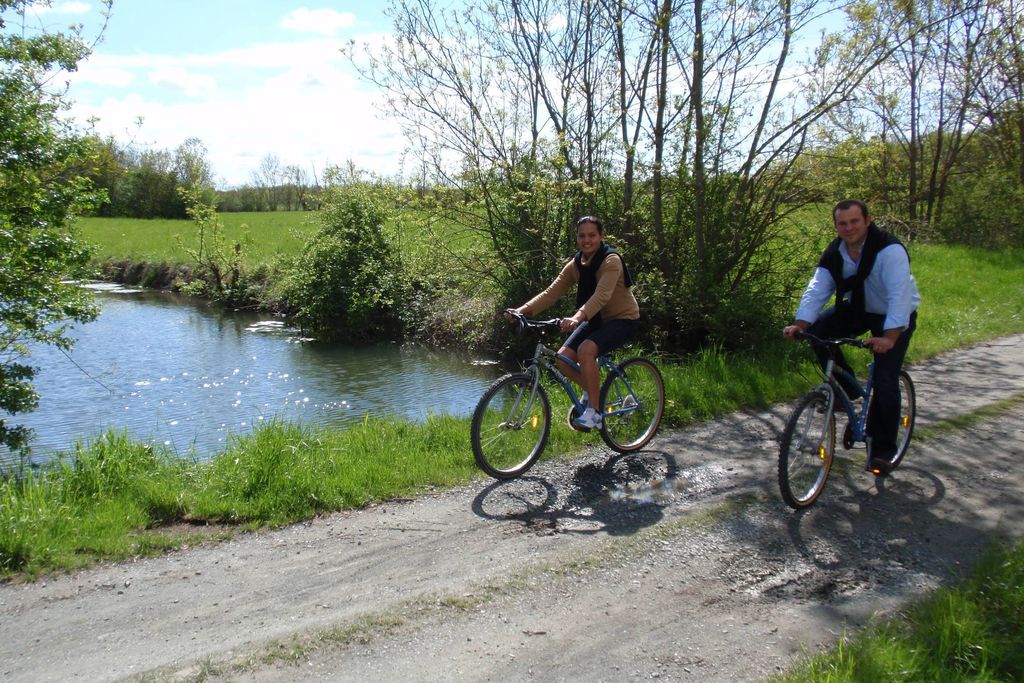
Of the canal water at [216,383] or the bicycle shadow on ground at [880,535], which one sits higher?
the bicycle shadow on ground at [880,535]

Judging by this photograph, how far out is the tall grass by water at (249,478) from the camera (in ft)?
16.1

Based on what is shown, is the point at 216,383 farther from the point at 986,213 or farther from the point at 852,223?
the point at 986,213

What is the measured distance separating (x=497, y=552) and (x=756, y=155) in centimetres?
828

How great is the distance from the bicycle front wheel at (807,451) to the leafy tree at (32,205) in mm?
7952

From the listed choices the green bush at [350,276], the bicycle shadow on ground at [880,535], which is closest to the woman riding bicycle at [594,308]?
the bicycle shadow on ground at [880,535]

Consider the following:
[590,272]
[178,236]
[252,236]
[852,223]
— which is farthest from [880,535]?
[252,236]

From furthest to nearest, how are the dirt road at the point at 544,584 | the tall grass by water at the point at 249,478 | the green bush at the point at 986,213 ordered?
the green bush at the point at 986,213
the tall grass by water at the point at 249,478
the dirt road at the point at 544,584

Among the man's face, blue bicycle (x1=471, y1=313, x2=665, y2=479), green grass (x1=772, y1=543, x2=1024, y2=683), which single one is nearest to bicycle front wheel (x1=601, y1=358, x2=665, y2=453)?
blue bicycle (x1=471, y1=313, x2=665, y2=479)

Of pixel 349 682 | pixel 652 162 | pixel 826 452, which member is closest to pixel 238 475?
pixel 349 682

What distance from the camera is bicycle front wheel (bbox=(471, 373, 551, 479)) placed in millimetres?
5965

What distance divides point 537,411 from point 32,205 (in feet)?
21.6

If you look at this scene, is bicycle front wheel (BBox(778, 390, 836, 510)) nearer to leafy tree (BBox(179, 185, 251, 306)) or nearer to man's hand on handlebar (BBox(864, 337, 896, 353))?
man's hand on handlebar (BBox(864, 337, 896, 353))

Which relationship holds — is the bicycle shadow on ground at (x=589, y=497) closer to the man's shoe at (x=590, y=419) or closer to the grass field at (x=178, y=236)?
the man's shoe at (x=590, y=419)

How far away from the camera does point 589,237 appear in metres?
6.19
